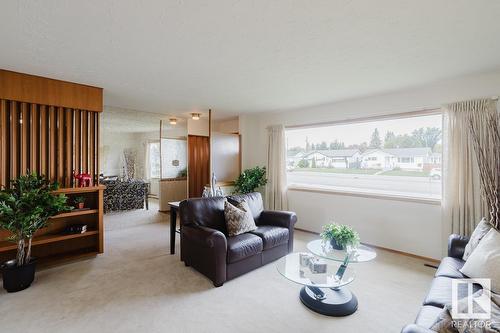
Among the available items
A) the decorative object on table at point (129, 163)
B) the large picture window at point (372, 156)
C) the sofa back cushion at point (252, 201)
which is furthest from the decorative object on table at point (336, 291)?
the decorative object on table at point (129, 163)

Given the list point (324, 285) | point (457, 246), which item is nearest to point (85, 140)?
point (324, 285)

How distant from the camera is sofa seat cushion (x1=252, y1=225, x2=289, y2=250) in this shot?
3.01m

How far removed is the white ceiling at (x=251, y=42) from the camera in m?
1.66

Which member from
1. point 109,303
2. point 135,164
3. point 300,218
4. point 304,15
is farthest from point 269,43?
point 135,164

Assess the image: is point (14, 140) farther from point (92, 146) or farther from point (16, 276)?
point (16, 276)

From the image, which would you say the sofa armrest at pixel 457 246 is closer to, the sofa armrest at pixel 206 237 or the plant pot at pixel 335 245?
the plant pot at pixel 335 245

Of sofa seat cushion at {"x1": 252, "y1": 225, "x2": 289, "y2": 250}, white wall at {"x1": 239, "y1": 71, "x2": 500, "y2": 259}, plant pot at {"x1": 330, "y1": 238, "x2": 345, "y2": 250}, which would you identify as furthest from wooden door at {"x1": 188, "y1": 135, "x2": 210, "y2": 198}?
plant pot at {"x1": 330, "y1": 238, "x2": 345, "y2": 250}

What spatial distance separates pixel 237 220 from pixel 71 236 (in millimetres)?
2238

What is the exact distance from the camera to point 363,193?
394 centimetres

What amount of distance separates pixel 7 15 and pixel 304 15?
2159 millimetres

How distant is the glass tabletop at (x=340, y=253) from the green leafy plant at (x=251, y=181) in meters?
2.39

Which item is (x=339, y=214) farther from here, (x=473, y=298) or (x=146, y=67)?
(x=146, y=67)

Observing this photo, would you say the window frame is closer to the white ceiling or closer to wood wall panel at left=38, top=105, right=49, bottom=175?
the white ceiling

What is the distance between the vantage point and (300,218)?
15.5 feet
